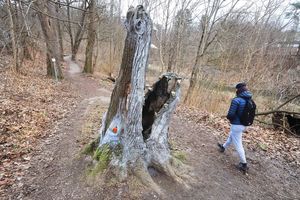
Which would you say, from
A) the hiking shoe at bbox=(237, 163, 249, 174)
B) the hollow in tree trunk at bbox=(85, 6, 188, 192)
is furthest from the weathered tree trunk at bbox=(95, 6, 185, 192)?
the hiking shoe at bbox=(237, 163, 249, 174)

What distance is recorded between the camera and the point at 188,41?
524 inches

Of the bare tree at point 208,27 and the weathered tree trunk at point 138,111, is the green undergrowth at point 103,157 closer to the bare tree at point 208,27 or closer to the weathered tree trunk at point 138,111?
the weathered tree trunk at point 138,111

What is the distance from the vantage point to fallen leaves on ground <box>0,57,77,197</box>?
164 inches

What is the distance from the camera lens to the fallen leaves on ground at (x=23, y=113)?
13.6ft

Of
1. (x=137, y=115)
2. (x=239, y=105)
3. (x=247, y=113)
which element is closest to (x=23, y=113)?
(x=137, y=115)

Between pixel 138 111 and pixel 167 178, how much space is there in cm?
129

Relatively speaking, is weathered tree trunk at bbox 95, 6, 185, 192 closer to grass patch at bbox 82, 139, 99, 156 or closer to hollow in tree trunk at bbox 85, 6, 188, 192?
hollow in tree trunk at bbox 85, 6, 188, 192

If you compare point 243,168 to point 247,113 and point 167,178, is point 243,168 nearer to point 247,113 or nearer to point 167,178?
point 247,113

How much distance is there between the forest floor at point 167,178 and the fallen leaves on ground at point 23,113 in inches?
6.2

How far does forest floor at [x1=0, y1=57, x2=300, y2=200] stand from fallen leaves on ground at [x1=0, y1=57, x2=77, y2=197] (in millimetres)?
158

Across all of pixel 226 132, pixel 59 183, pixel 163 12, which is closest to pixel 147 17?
pixel 59 183

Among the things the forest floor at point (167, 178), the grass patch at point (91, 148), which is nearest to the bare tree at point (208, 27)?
the forest floor at point (167, 178)

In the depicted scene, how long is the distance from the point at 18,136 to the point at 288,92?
9.87 m

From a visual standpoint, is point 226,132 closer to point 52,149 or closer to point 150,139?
point 150,139
